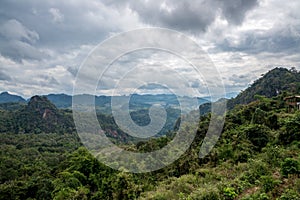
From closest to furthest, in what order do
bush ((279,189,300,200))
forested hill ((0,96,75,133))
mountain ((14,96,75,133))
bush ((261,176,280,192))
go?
bush ((279,189,300,200)) < bush ((261,176,280,192)) < forested hill ((0,96,75,133)) < mountain ((14,96,75,133))

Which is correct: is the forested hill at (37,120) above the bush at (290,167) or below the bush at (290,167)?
below

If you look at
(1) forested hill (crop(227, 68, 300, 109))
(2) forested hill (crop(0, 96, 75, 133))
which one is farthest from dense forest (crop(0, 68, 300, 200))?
(2) forested hill (crop(0, 96, 75, 133))

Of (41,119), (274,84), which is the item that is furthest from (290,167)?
(41,119)

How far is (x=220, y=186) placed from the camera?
677 centimetres

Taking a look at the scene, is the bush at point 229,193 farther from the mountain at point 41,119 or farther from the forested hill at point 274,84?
the mountain at point 41,119

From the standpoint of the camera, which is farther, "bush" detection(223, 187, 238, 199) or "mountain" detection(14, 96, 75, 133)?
"mountain" detection(14, 96, 75, 133)

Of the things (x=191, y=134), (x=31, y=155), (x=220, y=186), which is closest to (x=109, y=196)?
(x=191, y=134)

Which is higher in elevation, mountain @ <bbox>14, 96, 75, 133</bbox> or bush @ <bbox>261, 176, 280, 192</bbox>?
bush @ <bbox>261, 176, 280, 192</bbox>

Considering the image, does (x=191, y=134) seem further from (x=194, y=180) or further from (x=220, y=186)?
(x=220, y=186)

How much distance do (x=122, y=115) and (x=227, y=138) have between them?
8.67 m

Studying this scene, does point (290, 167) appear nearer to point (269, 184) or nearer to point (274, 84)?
point (269, 184)

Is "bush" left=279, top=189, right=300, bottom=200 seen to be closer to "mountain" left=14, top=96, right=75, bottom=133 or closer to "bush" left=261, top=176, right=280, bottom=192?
"bush" left=261, top=176, right=280, bottom=192

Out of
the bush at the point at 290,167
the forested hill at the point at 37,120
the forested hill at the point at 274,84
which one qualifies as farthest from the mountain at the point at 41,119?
the bush at the point at 290,167

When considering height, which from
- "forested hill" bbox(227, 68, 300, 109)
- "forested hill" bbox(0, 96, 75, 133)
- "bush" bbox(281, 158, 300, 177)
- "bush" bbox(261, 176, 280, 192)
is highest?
"forested hill" bbox(227, 68, 300, 109)
